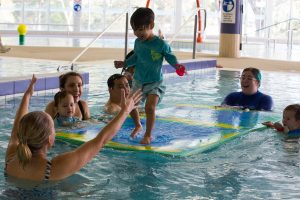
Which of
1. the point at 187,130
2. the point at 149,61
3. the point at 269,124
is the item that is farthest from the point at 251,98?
the point at 149,61

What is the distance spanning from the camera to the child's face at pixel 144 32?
15.8 ft

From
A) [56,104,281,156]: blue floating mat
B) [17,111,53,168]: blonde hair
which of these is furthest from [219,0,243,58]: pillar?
[17,111,53,168]: blonde hair

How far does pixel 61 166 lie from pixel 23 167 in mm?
221

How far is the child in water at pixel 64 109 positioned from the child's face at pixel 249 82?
206cm

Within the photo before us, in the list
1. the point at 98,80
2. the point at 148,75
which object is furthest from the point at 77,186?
the point at 98,80

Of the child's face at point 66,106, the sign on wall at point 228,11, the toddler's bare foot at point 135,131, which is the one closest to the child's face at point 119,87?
the child's face at point 66,106

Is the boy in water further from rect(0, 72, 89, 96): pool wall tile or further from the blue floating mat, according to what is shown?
rect(0, 72, 89, 96): pool wall tile

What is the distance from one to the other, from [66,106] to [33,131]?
2.35 m

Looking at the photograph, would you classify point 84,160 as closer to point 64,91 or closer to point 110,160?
point 110,160

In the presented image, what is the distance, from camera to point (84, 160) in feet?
9.82

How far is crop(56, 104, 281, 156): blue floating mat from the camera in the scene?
4.59 m

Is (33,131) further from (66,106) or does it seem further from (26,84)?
(26,84)

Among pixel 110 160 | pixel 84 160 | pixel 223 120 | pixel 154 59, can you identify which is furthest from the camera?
pixel 223 120

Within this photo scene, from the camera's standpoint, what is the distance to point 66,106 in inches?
201
